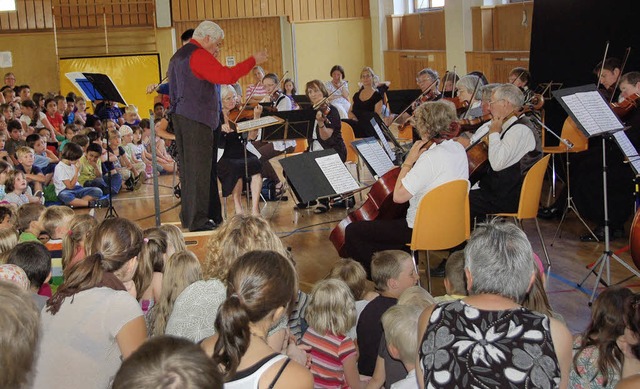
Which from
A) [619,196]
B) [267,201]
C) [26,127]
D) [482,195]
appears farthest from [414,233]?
[26,127]

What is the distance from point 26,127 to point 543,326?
10.4m

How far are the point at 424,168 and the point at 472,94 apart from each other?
2.46 m

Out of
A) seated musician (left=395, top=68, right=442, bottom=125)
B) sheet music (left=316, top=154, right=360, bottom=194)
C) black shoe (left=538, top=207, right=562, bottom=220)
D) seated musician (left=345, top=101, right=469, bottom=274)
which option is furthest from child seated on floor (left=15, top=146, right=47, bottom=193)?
black shoe (left=538, top=207, right=562, bottom=220)

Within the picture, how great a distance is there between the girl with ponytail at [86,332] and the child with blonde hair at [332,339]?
1.06 metres

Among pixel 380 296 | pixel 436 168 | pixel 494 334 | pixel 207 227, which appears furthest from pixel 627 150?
pixel 494 334

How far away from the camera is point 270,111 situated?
8.44m

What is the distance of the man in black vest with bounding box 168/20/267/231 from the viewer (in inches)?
227

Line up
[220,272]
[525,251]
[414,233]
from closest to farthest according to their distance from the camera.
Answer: [525,251], [220,272], [414,233]

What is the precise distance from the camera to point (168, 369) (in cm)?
155

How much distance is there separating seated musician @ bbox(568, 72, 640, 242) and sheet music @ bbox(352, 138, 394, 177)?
5.84ft

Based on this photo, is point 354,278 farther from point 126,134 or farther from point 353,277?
point 126,134

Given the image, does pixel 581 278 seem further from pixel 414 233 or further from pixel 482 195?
pixel 414 233

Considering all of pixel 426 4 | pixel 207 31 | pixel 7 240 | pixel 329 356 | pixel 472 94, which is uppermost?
pixel 426 4

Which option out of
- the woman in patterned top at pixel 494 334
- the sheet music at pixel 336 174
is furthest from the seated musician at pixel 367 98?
the woman in patterned top at pixel 494 334
